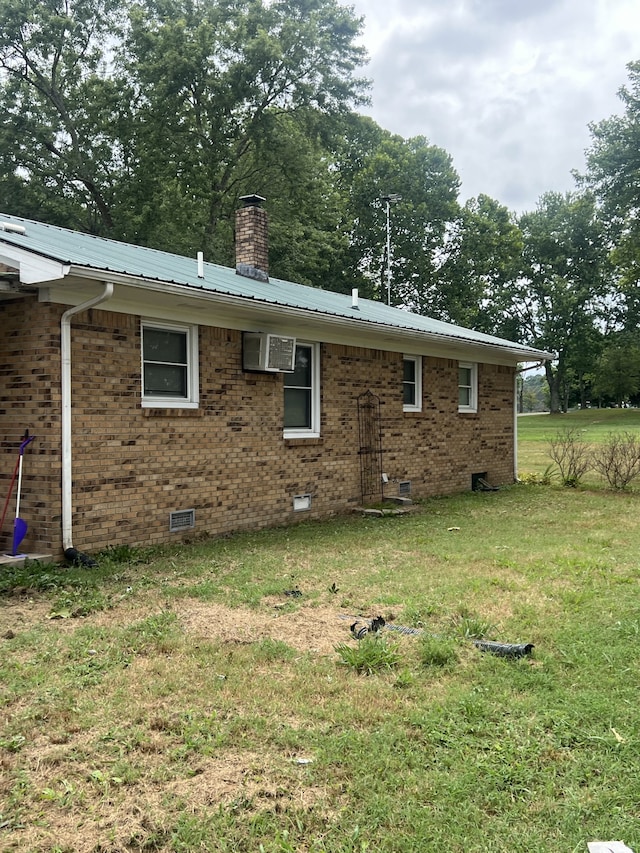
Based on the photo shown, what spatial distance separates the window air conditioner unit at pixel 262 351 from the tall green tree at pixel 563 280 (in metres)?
39.9

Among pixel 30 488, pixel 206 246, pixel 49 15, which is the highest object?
pixel 49 15

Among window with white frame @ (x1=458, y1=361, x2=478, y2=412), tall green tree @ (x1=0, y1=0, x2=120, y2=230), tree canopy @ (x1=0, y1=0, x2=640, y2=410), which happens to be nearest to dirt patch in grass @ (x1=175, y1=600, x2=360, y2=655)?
window with white frame @ (x1=458, y1=361, x2=478, y2=412)

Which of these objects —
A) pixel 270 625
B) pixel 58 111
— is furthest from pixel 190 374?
pixel 58 111

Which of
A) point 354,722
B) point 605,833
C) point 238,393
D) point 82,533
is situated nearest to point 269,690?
point 354,722

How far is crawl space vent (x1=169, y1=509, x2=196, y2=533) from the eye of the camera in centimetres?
793

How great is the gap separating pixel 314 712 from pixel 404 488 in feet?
28.4

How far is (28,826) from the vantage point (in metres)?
2.51

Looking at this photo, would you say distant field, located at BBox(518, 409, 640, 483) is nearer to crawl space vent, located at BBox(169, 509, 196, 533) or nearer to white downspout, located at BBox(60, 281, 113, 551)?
crawl space vent, located at BBox(169, 509, 196, 533)

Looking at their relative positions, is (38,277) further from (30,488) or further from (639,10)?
(639,10)

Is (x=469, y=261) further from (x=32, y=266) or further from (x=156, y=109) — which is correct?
(x=32, y=266)

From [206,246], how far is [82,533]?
1861cm

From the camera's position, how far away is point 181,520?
8.05 metres

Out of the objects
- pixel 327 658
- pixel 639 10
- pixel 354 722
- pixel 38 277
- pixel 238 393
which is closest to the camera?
pixel 354 722

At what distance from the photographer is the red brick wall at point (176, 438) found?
6.77m
